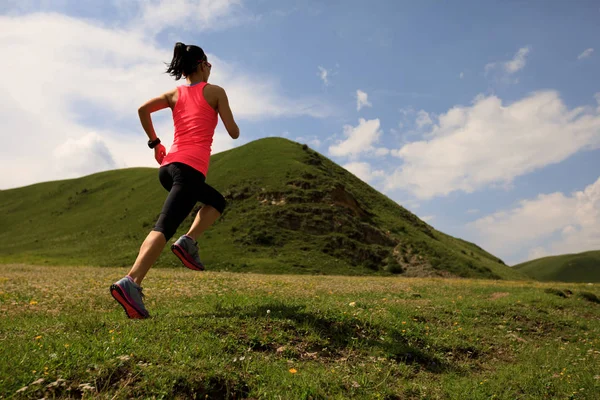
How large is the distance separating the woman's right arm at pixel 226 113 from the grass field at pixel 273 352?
325cm

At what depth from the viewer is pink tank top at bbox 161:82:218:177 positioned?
723 centimetres

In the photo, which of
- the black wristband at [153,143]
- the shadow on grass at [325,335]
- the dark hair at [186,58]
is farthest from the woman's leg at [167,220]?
the dark hair at [186,58]

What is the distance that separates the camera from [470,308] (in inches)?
479

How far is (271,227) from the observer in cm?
5956

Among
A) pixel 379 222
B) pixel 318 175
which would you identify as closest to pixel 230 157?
pixel 318 175

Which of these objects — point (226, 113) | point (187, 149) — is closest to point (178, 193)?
point (187, 149)

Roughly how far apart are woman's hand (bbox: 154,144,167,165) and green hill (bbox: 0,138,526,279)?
40.9 meters

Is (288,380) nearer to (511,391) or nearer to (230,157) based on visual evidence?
(511,391)

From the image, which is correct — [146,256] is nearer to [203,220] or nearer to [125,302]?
[125,302]

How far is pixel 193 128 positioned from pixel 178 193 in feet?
4.03

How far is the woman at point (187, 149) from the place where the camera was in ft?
22.4

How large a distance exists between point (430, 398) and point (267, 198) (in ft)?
198

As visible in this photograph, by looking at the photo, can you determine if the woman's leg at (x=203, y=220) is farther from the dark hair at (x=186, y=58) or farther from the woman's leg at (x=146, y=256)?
the dark hair at (x=186, y=58)

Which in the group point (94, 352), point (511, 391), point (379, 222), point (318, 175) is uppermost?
point (318, 175)
